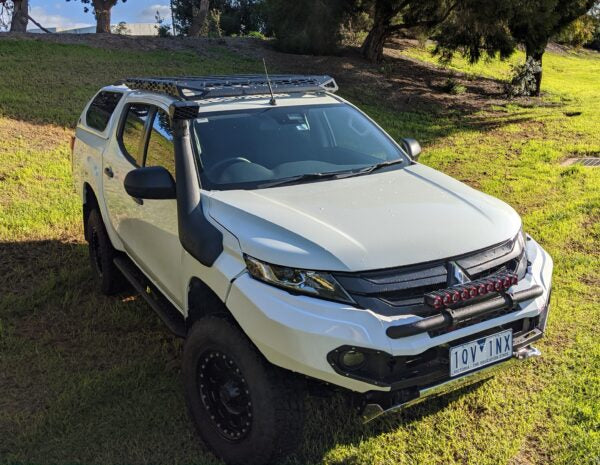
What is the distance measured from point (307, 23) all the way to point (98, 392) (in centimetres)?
1497

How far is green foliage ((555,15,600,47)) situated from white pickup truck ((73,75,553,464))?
600 inches

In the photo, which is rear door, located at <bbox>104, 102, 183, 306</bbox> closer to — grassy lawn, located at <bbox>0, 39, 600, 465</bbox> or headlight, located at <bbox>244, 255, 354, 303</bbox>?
grassy lawn, located at <bbox>0, 39, 600, 465</bbox>

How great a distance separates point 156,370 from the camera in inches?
152

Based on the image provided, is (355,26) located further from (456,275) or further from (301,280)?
(301,280)

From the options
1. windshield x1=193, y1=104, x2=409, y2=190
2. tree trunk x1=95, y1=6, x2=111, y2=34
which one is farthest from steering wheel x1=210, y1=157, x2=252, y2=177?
tree trunk x1=95, y1=6, x2=111, y2=34

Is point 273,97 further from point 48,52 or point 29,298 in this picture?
point 48,52

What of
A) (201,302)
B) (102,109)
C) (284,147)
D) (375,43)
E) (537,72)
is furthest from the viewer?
(375,43)

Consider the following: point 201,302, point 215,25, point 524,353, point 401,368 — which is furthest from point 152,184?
point 215,25

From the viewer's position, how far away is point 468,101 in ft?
54.7

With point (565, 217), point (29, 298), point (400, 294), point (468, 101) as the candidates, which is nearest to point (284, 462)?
point (400, 294)

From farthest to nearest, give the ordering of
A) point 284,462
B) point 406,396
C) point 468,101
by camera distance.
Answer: point 468,101
point 284,462
point 406,396

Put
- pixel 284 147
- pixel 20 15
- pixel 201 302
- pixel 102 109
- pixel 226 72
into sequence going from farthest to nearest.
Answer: pixel 20 15 < pixel 226 72 < pixel 102 109 < pixel 284 147 < pixel 201 302

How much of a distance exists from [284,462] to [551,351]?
2195 mm

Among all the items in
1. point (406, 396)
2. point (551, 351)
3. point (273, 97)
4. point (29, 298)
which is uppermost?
point (273, 97)
